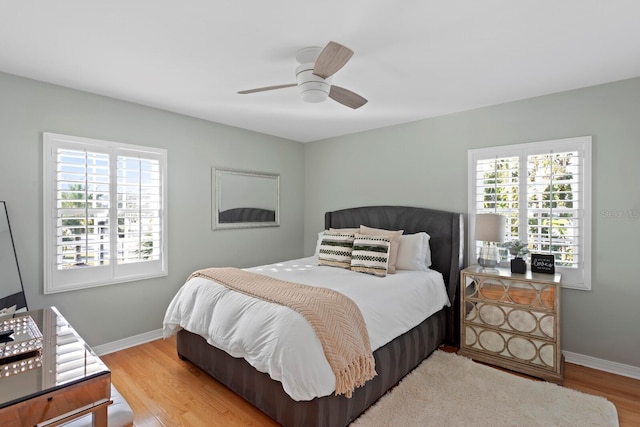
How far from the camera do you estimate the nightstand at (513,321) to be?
264 cm

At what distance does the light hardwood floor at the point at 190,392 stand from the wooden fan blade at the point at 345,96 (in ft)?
7.85

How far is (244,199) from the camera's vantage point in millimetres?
4367

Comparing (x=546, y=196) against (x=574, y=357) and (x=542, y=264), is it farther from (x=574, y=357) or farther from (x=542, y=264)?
(x=574, y=357)

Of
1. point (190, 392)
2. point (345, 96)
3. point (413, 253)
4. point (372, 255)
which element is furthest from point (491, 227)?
point (190, 392)

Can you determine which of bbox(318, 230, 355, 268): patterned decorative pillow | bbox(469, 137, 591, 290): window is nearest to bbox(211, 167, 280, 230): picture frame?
bbox(318, 230, 355, 268): patterned decorative pillow

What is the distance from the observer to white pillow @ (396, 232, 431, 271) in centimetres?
327

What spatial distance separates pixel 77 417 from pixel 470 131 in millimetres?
3874

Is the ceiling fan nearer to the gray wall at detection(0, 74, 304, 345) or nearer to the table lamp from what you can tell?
the table lamp

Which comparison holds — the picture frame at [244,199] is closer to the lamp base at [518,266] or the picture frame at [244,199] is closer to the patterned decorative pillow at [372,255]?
the patterned decorative pillow at [372,255]

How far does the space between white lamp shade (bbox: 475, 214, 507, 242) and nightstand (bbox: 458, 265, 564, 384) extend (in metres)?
0.32

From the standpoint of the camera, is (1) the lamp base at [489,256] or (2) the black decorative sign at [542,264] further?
(1) the lamp base at [489,256]

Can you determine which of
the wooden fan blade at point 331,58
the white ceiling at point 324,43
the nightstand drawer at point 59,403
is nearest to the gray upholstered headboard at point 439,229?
the white ceiling at point 324,43

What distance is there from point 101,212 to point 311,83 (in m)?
2.41

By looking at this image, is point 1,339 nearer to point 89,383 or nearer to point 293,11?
point 89,383
